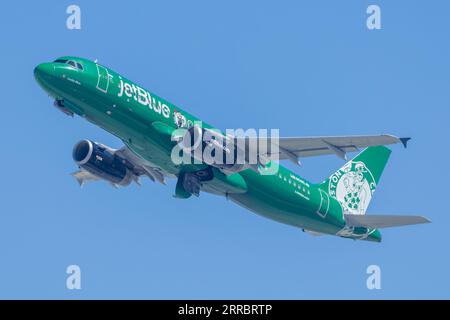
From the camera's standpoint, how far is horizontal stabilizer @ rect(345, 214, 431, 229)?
5368 cm

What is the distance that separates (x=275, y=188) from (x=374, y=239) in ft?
27.0

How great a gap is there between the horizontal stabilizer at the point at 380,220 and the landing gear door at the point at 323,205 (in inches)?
61.0

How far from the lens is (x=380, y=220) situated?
55969 mm

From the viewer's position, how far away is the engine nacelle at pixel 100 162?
54969 millimetres

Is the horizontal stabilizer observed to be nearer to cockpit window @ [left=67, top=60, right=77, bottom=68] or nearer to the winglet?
the winglet

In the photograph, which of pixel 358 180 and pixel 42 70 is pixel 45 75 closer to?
pixel 42 70

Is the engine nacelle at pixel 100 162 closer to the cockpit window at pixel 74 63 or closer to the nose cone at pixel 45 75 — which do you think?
the cockpit window at pixel 74 63

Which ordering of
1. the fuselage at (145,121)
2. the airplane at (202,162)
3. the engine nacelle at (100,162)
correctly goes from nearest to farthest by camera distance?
the fuselage at (145,121)
the airplane at (202,162)
the engine nacelle at (100,162)

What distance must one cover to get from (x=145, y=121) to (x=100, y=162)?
756cm

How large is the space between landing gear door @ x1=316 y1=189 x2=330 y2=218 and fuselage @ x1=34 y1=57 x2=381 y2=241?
63mm

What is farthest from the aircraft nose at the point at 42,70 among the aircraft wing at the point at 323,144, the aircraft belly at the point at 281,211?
the aircraft belly at the point at 281,211

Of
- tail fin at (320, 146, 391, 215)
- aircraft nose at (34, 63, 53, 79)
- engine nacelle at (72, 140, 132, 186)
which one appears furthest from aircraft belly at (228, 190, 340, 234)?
aircraft nose at (34, 63, 53, 79)

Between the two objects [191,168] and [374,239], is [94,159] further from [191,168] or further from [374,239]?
[374,239]

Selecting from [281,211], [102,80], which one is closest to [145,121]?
[102,80]
